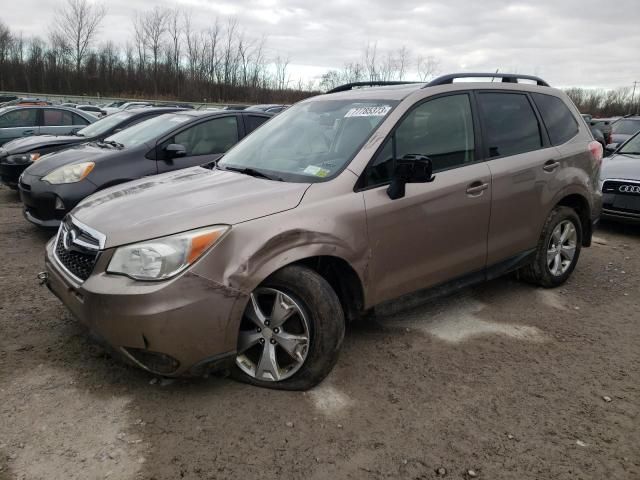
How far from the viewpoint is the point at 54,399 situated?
2.77 metres

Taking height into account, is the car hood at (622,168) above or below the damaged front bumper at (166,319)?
above

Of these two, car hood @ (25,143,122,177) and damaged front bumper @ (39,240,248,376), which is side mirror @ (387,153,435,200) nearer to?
damaged front bumper @ (39,240,248,376)

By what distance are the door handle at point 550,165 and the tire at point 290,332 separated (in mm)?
2407

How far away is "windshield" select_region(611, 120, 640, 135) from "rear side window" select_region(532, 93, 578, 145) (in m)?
11.3

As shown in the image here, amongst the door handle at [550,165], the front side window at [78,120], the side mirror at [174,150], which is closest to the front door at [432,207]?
the door handle at [550,165]

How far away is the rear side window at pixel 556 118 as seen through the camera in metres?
4.40

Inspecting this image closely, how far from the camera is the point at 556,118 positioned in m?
4.49

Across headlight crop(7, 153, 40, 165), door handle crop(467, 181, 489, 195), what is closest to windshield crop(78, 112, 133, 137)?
headlight crop(7, 153, 40, 165)

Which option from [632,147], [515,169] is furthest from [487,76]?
[632,147]

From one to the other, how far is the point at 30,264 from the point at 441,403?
423 cm

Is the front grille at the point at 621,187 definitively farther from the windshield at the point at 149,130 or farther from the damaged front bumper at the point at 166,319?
the damaged front bumper at the point at 166,319

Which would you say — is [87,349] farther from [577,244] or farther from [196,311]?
[577,244]

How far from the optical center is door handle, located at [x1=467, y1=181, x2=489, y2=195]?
11.8ft

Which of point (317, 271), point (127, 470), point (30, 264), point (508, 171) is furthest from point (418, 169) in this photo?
point (30, 264)
